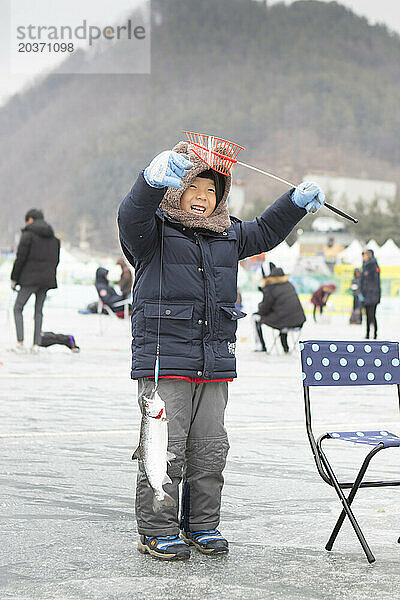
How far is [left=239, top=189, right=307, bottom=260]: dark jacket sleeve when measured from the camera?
15.5 ft

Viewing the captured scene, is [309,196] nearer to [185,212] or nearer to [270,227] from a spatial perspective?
[270,227]

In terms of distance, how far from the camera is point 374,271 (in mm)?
21125

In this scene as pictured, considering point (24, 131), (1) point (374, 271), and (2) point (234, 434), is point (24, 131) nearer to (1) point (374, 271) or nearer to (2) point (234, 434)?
(1) point (374, 271)

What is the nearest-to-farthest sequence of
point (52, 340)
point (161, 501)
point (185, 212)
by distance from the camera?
point (161, 501) < point (185, 212) < point (52, 340)

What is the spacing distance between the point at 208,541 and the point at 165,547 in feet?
0.71

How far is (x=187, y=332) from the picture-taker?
4.38 meters

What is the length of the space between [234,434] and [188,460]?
3.41 metres

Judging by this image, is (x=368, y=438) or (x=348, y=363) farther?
(x=348, y=363)

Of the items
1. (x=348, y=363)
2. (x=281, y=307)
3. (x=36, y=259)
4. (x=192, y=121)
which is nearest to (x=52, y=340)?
(x=36, y=259)

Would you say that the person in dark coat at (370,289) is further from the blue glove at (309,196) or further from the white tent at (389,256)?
the white tent at (389,256)

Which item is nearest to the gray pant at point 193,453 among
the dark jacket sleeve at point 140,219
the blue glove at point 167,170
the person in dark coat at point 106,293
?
the dark jacket sleeve at point 140,219

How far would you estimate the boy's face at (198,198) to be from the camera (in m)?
4.51

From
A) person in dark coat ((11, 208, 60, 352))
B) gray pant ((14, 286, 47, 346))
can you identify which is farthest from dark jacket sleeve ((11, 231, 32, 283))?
gray pant ((14, 286, 47, 346))

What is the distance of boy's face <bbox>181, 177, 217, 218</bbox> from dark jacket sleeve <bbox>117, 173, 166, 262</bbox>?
197 millimetres
